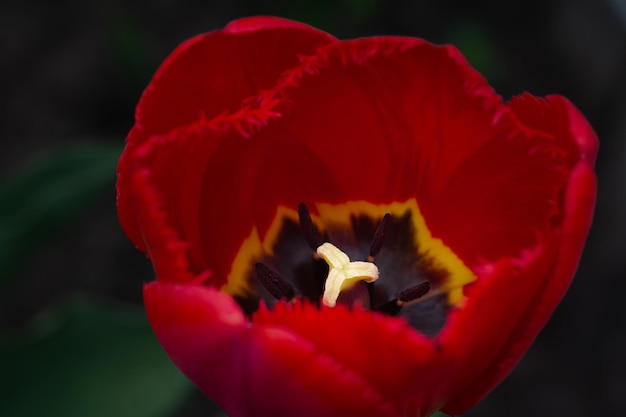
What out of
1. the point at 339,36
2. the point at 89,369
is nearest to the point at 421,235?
the point at 89,369

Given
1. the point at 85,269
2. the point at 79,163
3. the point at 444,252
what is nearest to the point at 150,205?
the point at 444,252

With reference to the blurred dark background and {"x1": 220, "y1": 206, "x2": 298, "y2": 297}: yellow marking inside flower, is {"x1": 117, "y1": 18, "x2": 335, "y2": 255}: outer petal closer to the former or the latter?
{"x1": 220, "y1": 206, "x2": 298, "y2": 297}: yellow marking inside flower

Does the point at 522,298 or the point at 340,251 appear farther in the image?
the point at 340,251

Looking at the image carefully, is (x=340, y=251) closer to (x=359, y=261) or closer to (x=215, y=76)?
(x=359, y=261)

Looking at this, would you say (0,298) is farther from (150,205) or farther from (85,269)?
(150,205)

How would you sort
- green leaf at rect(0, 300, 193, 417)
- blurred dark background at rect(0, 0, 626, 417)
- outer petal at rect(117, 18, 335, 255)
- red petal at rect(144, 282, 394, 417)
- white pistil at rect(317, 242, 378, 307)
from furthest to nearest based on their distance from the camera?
blurred dark background at rect(0, 0, 626, 417)
green leaf at rect(0, 300, 193, 417)
white pistil at rect(317, 242, 378, 307)
outer petal at rect(117, 18, 335, 255)
red petal at rect(144, 282, 394, 417)

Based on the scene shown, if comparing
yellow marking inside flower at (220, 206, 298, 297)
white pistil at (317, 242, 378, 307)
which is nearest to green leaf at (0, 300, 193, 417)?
yellow marking inside flower at (220, 206, 298, 297)

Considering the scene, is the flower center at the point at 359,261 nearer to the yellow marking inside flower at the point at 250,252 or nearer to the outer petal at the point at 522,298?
the yellow marking inside flower at the point at 250,252
